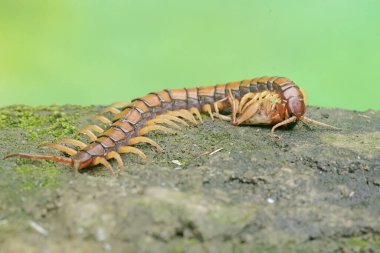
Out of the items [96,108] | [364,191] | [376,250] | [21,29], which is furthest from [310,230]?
[21,29]

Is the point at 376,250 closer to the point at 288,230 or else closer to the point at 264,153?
the point at 288,230

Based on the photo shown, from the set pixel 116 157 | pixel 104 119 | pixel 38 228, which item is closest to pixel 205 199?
pixel 38 228

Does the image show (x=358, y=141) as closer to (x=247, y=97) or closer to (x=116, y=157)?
(x=247, y=97)

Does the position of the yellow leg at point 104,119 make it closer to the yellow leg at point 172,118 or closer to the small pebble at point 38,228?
the yellow leg at point 172,118

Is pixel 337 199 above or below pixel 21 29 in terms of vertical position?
below

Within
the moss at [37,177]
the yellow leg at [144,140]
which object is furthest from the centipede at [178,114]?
the moss at [37,177]

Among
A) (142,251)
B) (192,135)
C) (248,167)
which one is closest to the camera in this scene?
(142,251)
